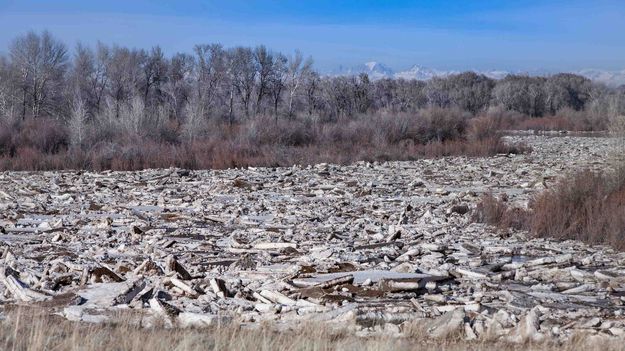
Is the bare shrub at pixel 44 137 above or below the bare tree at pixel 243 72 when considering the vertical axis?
below

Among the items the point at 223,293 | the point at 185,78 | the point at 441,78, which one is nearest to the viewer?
the point at 223,293

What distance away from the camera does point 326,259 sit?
30.5 feet

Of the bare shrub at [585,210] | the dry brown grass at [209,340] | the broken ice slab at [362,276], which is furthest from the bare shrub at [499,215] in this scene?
the dry brown grass at [209,340]

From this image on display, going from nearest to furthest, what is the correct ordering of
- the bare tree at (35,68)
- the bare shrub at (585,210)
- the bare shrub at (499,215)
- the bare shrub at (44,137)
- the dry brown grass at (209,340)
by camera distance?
1. the dry brown grass at (209,340)
2. the bare shrub at (585,210)
3. the bare shrub at (499,215)
4. the bare shrub at (44,137)
5. the bare tree at (35,68)

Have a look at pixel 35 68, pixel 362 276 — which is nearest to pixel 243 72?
pixel 35 68

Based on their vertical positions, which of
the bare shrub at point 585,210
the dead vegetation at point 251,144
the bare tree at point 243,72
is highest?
the bare tree at point 243,72

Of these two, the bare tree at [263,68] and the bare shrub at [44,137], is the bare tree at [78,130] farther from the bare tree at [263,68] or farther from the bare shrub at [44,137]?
the bare tree at [263,68]

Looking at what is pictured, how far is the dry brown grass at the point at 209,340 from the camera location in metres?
5.21

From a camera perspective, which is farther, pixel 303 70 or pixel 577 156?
pixel 303 70

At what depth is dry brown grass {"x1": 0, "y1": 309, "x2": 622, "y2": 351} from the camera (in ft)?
17.1

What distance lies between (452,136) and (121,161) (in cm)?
1864

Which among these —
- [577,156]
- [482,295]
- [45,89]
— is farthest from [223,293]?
[45,89]

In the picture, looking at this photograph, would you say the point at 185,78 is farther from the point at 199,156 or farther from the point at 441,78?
the point at 441,78

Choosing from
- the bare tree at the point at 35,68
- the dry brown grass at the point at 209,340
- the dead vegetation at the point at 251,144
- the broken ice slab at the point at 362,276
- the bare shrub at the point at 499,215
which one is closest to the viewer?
the dry brown grass at the point at 209,340
